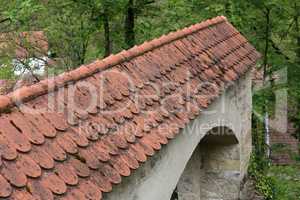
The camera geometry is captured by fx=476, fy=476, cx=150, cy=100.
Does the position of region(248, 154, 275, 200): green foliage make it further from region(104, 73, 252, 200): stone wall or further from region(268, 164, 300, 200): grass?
region(104, 73, 252, 200): stone wall

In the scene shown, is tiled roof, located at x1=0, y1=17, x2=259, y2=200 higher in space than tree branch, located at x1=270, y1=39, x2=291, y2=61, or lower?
higher

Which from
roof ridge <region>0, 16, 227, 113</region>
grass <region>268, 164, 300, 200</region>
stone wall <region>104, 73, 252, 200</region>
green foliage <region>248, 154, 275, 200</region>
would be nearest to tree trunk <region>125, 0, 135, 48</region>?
stone wall <region>104, 73, 252, 200</region>

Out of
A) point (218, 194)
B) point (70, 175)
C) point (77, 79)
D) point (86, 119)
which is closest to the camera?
point (70, 175)

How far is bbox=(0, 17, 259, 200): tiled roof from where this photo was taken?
2.69 m

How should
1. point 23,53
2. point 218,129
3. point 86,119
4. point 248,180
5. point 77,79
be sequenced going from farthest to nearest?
point 23,53 → point 248,180 → point 218,129 → point 77,79 → point 86,119

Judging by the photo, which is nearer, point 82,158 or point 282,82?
point 82,158

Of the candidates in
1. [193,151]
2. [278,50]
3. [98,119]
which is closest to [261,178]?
[193,151]

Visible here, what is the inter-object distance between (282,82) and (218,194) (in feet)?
16.5

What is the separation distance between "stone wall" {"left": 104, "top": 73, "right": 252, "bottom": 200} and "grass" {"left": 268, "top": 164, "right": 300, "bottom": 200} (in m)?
1.28

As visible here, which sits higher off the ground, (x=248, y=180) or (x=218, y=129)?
(x=218, y=129)

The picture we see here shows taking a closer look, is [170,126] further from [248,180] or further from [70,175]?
[248,180]

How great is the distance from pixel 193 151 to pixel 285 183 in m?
4.39

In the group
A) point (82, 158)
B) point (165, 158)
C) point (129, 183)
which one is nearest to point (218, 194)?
point (165, 158)

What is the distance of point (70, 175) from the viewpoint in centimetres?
280
